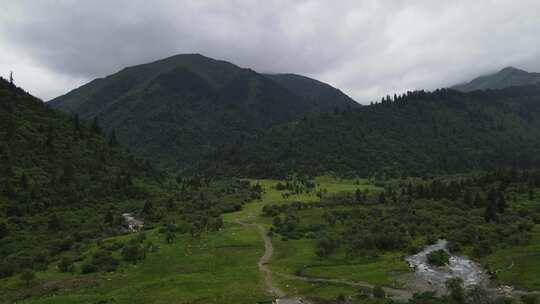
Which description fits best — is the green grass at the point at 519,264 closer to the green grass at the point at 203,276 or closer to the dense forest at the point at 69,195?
the green grass at the point at 203,276

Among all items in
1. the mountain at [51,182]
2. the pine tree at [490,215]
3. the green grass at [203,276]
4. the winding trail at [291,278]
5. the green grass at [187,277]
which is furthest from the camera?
the pine tree at [490,215]

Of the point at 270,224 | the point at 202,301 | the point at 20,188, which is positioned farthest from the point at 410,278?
the point at 20,188

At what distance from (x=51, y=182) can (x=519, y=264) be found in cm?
12486

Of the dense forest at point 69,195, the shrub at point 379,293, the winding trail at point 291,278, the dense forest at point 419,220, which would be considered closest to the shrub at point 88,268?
the dense forest at point 69,195

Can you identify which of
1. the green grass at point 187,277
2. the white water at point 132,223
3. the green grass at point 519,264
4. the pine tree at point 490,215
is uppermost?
the pine tree at point 490,215

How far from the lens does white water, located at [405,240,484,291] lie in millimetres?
66938

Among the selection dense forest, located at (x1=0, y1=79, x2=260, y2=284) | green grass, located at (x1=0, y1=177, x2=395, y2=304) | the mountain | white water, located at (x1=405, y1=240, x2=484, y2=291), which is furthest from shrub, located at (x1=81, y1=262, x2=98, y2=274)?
white water, located at (x1=405, y1=240, x2=484, y2=291)

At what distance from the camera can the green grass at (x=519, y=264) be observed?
210ft

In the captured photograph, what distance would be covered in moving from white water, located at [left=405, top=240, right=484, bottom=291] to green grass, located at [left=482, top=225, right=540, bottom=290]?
292 cm

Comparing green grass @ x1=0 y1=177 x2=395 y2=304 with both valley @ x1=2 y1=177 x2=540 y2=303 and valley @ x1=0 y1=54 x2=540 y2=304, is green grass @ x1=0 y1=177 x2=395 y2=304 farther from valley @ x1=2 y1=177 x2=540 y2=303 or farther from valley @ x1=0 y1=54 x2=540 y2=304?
valley @ x1=0 y1=54 x2=540 y2=304

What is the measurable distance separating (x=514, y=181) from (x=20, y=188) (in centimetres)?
16168

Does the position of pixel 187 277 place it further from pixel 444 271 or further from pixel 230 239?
pixel 444 271

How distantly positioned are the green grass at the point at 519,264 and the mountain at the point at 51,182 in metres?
78.7

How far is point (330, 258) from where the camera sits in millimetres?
84188
